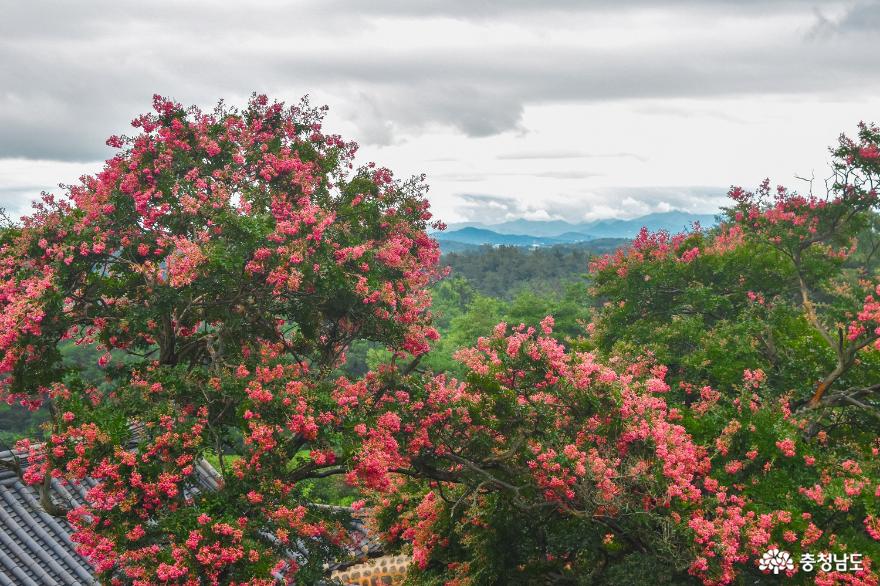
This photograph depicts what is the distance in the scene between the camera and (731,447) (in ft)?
36.3

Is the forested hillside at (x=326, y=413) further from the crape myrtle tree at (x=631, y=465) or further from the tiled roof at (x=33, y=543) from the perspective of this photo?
the tiled roof at (x=33, y=543)

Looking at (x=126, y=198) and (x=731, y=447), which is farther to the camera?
(x=731, y=447)

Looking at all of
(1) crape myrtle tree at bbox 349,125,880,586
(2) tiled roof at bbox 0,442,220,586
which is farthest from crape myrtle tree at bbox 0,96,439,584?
(1) crape myrtle tree at bbox 349,125,880,586

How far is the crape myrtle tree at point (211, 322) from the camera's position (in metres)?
7.66

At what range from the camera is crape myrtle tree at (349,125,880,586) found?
925 centimetres

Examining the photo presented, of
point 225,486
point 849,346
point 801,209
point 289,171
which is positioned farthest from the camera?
point 801,209

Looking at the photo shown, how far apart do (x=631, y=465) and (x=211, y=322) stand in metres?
6.02

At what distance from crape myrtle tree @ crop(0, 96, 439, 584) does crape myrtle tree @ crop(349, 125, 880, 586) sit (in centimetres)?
113

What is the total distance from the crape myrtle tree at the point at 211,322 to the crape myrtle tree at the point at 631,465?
1125 millimetres

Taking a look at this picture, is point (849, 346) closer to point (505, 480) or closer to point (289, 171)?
point (505, 480)

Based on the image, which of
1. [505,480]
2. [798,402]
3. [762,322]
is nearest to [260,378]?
[505,480]

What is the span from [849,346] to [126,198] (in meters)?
11.8

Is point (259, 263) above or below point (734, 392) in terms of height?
above

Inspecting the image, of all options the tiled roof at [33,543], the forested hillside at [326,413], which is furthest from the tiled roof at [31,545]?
the forested hillside at [326,413]
